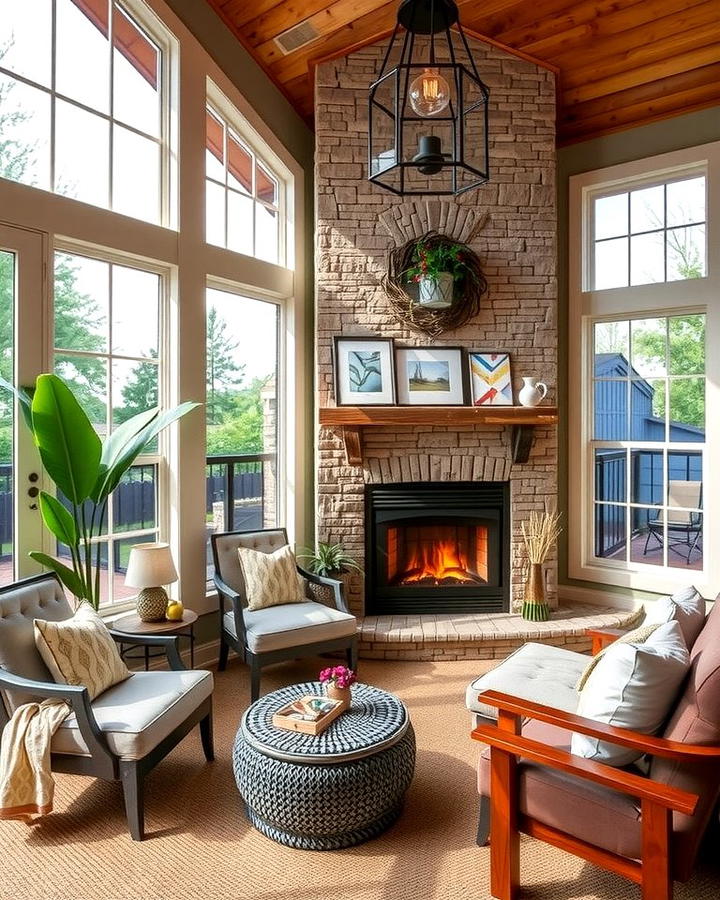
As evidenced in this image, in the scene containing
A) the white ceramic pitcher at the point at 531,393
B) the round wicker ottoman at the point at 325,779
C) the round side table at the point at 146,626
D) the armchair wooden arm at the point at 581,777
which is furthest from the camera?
the white ceramic pitcher at the point at 531,393

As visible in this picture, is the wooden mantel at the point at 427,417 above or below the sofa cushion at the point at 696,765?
above

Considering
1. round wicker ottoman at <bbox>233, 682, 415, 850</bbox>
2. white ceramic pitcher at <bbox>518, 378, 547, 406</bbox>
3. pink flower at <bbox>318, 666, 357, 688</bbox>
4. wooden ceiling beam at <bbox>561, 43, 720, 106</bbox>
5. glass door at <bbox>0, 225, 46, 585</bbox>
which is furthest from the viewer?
white ceramic pitcher at <bbox>518, 378, 547, 406</bbox>

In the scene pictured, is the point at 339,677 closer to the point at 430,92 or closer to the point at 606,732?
the point at 606,732

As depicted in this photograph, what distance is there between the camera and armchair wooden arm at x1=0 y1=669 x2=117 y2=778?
2385mm

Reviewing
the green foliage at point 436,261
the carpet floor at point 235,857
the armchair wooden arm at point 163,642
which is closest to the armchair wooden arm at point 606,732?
the carpet floor at point 235,857

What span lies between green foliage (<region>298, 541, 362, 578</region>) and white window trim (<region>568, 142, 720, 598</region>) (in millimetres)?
1862

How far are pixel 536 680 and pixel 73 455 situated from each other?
225 centimetres

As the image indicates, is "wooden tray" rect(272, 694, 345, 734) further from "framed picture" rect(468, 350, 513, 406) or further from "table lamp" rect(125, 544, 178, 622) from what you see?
"framed picture" rect(468, 350, 513, 406)

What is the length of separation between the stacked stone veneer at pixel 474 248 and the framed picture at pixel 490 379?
83 mm

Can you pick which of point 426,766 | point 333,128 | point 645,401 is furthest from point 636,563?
point 333,128

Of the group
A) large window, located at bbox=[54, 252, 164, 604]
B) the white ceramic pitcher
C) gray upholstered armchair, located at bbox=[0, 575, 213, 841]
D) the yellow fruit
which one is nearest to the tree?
large window, located at bbox=[54, 252, 164, 604]

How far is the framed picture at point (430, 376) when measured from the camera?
4668 millimetres

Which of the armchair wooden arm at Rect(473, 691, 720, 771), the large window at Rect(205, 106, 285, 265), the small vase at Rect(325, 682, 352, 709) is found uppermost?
the large window at Rect(205, 106, 285, 265)

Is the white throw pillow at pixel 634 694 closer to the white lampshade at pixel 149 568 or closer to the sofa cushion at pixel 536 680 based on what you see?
the sofa cushion at pixel 536 680
